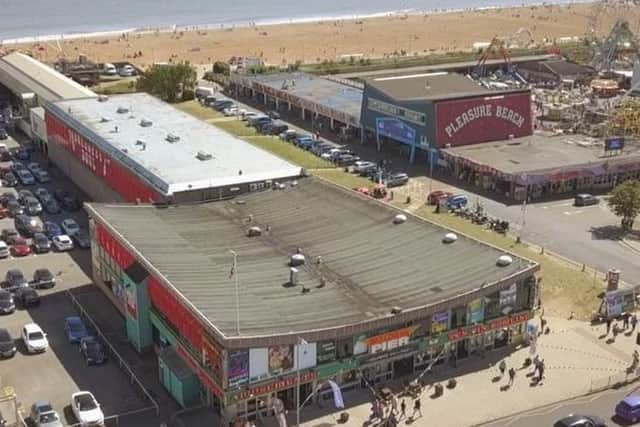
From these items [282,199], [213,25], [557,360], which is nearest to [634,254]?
[557,360]

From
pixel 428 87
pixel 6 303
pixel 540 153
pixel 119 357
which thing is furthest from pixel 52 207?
pixel 540 153

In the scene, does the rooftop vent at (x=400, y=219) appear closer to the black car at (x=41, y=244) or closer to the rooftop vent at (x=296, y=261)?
the rooftop vent at (x=296, y=261)

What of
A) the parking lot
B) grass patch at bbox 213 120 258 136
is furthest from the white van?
the parking lot

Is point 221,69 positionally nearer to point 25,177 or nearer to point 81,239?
point 25,177

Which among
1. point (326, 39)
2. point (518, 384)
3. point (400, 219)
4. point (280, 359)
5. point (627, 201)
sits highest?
point (400, 219)

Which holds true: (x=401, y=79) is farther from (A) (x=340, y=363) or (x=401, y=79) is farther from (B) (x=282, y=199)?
(A) (x=340, y=363)
